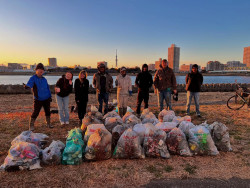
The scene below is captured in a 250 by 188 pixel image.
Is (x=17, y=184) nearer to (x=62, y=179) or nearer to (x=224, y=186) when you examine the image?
(x=62, y=179)

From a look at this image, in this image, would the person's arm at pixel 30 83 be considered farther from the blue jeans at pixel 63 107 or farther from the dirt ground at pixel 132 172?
the dirt ground at pixel 132 172

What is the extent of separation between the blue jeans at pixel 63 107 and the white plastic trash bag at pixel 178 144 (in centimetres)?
339

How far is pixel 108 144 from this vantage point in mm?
3014

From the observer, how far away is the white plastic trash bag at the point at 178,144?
3113mm

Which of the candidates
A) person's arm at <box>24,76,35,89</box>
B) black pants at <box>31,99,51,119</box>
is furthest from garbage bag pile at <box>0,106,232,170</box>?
person's arm at <box>24,76,35,89</box>

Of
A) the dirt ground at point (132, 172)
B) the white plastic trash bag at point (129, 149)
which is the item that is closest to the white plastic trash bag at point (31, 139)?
the dirt ground at point (132, 172)

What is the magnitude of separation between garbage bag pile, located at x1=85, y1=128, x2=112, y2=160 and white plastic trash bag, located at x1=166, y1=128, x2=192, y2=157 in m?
1.22

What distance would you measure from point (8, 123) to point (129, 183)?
16.2 feet

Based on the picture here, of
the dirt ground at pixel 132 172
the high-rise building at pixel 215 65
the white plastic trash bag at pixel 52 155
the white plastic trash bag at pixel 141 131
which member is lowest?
the dirt ground at pixel 132 172

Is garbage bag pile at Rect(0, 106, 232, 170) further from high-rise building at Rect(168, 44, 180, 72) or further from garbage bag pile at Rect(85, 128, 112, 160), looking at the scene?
high-rise building at Rect(168, 44, 180, 72)

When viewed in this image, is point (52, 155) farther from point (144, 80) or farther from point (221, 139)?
point (144, 80)

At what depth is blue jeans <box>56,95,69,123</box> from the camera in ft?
16.4

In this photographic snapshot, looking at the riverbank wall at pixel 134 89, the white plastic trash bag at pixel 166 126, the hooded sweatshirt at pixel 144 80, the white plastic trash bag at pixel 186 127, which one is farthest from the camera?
the riverbank wall at pixel 134 89

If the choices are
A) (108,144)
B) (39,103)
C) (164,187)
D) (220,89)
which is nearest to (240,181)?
(164,187)
